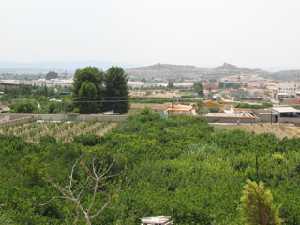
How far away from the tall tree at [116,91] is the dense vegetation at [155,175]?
Result: 10.3m

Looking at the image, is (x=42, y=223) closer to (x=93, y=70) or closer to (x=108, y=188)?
(x=108, y=188)

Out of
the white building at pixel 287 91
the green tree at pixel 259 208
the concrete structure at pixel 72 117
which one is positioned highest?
the green tree at pixel 259 208

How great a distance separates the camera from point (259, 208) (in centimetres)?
685

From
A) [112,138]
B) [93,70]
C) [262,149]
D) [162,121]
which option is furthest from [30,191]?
[93,70]

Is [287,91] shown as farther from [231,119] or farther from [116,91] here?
[231,119]

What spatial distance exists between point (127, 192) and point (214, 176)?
2713 millimetres

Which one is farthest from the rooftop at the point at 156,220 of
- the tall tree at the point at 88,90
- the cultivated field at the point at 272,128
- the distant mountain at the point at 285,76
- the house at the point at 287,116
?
the distant mountain at the point at 285,76

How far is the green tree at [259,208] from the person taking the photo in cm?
680

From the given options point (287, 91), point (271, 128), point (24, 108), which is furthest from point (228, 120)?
point (287, 91)

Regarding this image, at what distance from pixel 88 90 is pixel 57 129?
6.93 metres

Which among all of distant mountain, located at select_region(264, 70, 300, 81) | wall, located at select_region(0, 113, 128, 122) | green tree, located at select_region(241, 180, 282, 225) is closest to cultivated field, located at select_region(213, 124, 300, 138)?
wall, located at select_region(0, 113, 128, 122)

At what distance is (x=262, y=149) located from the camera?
53.0 ft

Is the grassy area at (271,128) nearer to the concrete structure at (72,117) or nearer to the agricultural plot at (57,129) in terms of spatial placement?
the concrete structure at (72,117)

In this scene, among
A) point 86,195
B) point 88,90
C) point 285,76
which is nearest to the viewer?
point 86,195
